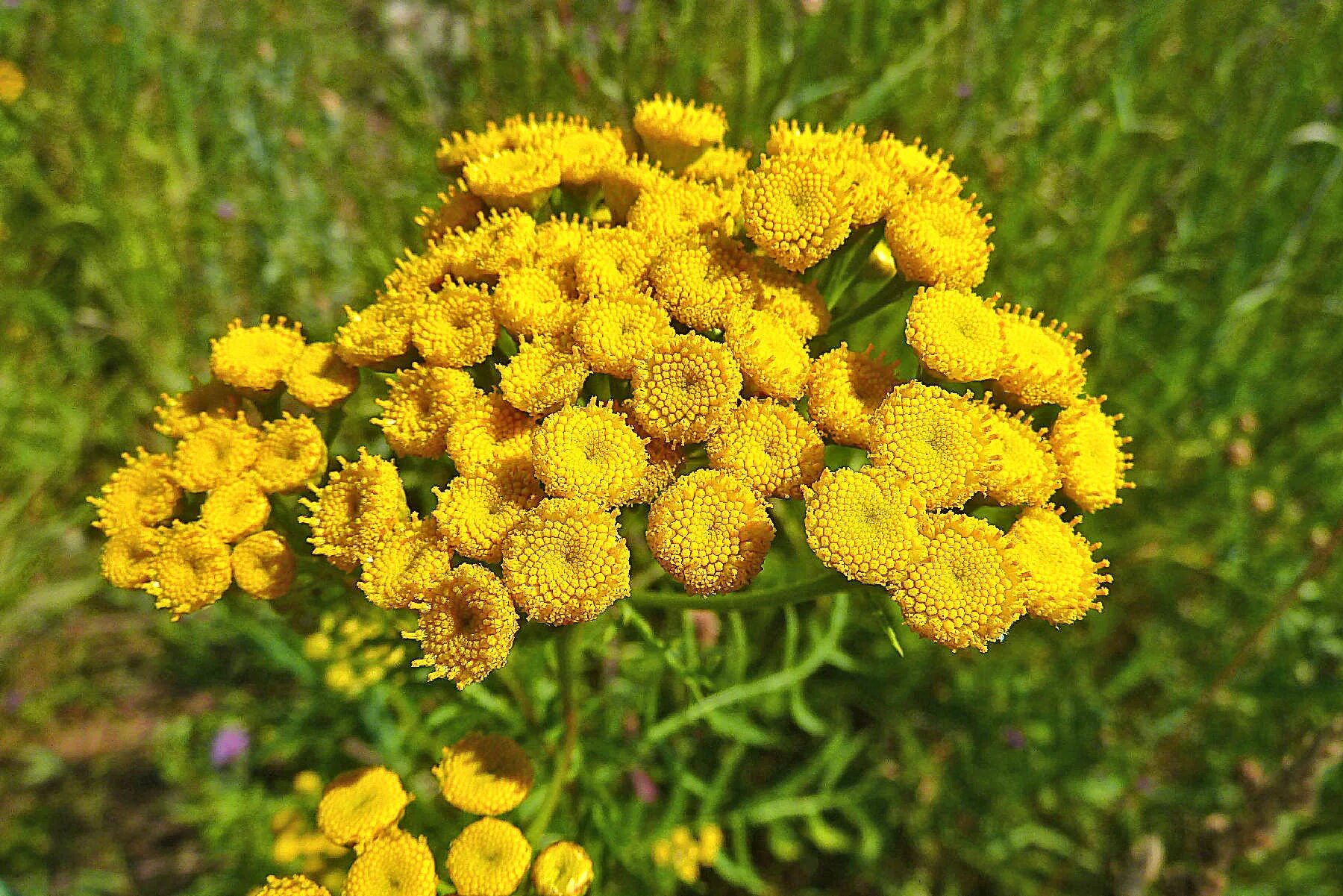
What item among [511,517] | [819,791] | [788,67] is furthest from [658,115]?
[819,791]

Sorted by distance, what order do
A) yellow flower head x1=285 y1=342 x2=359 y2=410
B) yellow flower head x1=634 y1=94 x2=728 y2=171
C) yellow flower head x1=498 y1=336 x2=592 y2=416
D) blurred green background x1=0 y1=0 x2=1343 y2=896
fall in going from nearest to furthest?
yellow flower head x1=498 y1=336 x2=592 y2=416 → yellow flower head x1=285 y1=342 x2=359 y2=410 → yellow flower head x1=634 y1=94 x2=728 y2=171 → blurred green background x1=0 y1=0 x2=1343 y2=896

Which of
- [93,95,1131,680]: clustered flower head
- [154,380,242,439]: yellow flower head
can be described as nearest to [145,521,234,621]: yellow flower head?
[93,95,1131,680]: clustered flower head

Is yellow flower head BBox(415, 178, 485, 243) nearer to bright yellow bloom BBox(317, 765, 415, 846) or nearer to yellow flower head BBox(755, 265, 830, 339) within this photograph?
yellow flower head BBox(755, 265, 830, 339)

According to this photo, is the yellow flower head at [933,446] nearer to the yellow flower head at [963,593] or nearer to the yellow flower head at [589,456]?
the yellow flower head at [963,593]

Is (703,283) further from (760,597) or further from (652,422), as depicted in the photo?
(760,597)

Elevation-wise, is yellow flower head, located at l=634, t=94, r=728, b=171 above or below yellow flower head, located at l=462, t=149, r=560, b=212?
above

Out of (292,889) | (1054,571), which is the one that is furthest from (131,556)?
(1054,571)
